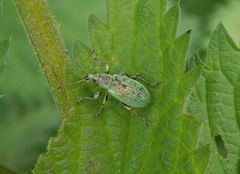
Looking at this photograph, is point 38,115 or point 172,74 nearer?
point 172,74

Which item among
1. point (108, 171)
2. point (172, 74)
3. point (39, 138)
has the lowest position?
point (39, 138)

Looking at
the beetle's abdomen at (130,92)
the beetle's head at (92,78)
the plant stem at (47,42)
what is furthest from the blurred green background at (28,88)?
the plant stem at (47,42)

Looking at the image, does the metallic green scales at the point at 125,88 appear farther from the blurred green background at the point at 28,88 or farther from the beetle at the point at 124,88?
the blurred green background at the point at 28,88

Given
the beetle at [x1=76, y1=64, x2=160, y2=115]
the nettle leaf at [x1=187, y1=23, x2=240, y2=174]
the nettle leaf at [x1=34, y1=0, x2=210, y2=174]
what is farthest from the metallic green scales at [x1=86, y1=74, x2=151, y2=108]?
the nettle leaf at [x1=187, y1=23, x2=240, y2=174]

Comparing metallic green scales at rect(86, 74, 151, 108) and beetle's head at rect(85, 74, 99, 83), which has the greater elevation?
beetle's head at rect(85, 74, 99, 83)

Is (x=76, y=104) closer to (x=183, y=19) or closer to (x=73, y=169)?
(x=73, y=169)

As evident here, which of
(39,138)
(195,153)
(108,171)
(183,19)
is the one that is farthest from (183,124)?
(183,19)

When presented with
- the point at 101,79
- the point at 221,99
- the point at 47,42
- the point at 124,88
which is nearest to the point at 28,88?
the point at 124,88

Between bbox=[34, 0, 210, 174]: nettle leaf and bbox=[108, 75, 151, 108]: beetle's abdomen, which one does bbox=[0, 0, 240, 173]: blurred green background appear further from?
bbox=[34, 0, 210, 174]: nettle leaf
